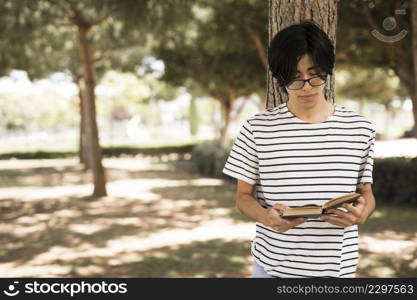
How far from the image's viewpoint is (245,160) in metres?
2.21

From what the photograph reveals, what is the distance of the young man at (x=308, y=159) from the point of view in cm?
207

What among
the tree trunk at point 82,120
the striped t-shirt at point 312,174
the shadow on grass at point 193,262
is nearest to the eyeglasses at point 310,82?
the striped t-shirt at point 312,174

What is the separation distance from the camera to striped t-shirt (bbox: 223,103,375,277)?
211cm

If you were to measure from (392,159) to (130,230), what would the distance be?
6.54m

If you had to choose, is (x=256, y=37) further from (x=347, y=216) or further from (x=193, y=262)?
(x=347, y=216)

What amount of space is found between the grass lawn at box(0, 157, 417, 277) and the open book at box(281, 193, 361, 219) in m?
4.47

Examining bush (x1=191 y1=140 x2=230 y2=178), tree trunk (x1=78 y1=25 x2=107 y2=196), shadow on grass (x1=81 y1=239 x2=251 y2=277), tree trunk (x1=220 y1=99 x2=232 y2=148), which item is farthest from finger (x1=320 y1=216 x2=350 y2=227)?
tree trunk (x1=220 y1=99 x2=232 y2=148)

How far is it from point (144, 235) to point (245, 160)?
696 cm

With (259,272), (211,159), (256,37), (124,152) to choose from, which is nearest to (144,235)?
(259,272)

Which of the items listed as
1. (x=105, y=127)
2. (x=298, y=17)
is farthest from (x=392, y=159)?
(x=105, y=127)

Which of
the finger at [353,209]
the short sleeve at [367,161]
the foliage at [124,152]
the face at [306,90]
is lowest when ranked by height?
the foliage at [124,152]

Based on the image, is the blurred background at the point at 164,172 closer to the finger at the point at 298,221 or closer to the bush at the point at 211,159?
the bush at the point at 211,159

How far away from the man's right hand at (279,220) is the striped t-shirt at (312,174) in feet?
0.27

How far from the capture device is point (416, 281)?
2336 mm
